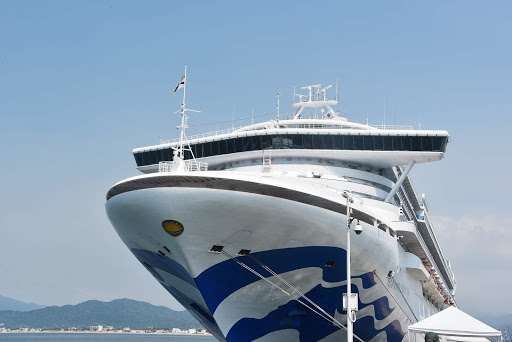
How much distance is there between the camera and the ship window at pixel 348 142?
2488cm

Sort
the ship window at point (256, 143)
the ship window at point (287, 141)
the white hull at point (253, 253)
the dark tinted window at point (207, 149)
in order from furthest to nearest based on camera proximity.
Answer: the dark tinted window at point (207, 149) → the ship window at point (256, 143) → the ship window at point (287, 141) → the white hull at point (253, 253)

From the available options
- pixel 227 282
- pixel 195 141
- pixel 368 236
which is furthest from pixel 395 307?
pixel 195 141

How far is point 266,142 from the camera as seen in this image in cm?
2527

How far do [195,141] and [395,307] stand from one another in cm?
1229

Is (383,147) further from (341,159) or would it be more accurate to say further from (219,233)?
(219,233)

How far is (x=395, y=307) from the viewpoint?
79.3 ft

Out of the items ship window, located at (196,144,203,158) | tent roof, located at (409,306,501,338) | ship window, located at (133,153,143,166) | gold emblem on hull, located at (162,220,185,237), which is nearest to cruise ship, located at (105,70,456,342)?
gold emblem on hull, located at (162,220,185,237)

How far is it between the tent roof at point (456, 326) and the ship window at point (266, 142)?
11974mm

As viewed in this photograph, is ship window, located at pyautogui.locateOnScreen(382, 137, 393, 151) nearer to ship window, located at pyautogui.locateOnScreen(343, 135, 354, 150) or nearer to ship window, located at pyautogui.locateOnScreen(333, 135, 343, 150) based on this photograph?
ship window, located at pyautogui.locateOnScreen(343, 135, 354, 150)

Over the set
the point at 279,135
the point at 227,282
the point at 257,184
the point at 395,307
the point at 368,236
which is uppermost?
the point at 279,135

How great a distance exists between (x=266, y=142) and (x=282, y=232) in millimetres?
7774

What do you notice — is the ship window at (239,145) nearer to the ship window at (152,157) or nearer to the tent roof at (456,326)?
the ship window at (152,157)

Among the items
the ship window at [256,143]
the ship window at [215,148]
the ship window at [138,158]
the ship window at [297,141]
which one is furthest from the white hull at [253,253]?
the ship window at [138,158]

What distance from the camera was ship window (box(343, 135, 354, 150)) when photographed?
81.6ft
